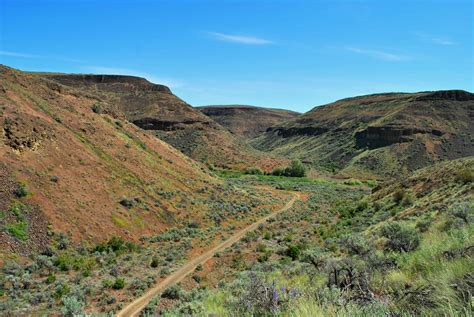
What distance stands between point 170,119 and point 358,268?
86.0m

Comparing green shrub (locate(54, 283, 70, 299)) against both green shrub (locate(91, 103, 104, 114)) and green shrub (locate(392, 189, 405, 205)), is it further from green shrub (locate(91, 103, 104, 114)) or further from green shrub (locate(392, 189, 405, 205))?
green shrub (locate(91, 103, 104, 114))

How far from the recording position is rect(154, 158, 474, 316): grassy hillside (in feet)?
14.5

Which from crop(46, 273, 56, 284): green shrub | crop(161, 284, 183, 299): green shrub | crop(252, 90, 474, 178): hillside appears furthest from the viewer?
crop(252, 90, 474, 178): hillside

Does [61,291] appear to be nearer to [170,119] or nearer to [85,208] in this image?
[85,208]

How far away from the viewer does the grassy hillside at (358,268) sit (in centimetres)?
441

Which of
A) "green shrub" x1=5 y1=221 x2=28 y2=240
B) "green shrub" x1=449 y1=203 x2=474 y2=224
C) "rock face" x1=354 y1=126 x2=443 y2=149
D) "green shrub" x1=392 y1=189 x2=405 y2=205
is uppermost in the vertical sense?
"rock face" x1=354 y1=126 x2=443 y2=149

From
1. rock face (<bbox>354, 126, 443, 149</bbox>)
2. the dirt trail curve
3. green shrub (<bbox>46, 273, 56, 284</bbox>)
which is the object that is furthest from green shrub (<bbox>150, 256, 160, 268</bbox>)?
rock face (<bbox>354, 126, 443, 149</bbox>)

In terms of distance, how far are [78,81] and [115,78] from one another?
10123mm

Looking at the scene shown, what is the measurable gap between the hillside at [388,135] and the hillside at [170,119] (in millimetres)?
25557

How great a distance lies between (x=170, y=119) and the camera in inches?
3568

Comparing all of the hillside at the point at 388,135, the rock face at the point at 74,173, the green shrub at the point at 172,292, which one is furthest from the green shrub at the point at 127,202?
the hillside at the point at 388,135

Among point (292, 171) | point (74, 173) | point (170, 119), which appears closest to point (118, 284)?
point (74, 173)

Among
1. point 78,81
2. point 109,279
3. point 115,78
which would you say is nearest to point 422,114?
point 115,78

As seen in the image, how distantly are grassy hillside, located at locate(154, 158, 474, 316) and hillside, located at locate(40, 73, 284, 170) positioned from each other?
46.1 meters
